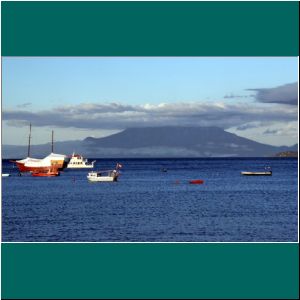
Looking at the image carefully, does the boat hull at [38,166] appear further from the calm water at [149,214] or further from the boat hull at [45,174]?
the calm water at [149,214]

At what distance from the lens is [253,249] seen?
7.98 meters

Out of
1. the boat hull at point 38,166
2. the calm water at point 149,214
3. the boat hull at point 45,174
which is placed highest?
the boat hull at point 38,166

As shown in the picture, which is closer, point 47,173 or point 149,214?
point 149,214

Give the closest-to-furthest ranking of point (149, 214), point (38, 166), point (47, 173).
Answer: point (149, 214) → point (47, 173) → point (38, 166)

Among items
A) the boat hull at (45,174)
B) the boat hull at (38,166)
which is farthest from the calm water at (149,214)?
the boat hull at (38,166)

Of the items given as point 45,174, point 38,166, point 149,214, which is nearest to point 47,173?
point 45,174

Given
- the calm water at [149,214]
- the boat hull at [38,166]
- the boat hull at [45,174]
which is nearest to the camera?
the calm water at [149,214]

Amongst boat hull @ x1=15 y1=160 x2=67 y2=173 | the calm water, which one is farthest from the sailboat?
the calm water

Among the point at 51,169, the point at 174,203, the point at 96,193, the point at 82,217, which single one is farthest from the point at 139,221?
the point at 51,169

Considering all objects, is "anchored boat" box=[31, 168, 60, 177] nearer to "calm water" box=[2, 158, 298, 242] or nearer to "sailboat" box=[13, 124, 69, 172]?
"sailboat" box=[13, 124, 69, 172]

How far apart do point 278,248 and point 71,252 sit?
7.49ft

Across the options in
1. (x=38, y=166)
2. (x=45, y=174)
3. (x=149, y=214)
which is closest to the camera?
(x=149, y=214)

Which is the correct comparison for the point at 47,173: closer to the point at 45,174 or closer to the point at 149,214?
the point at 45,174

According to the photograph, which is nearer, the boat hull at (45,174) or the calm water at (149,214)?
the calm water at (149,214)
